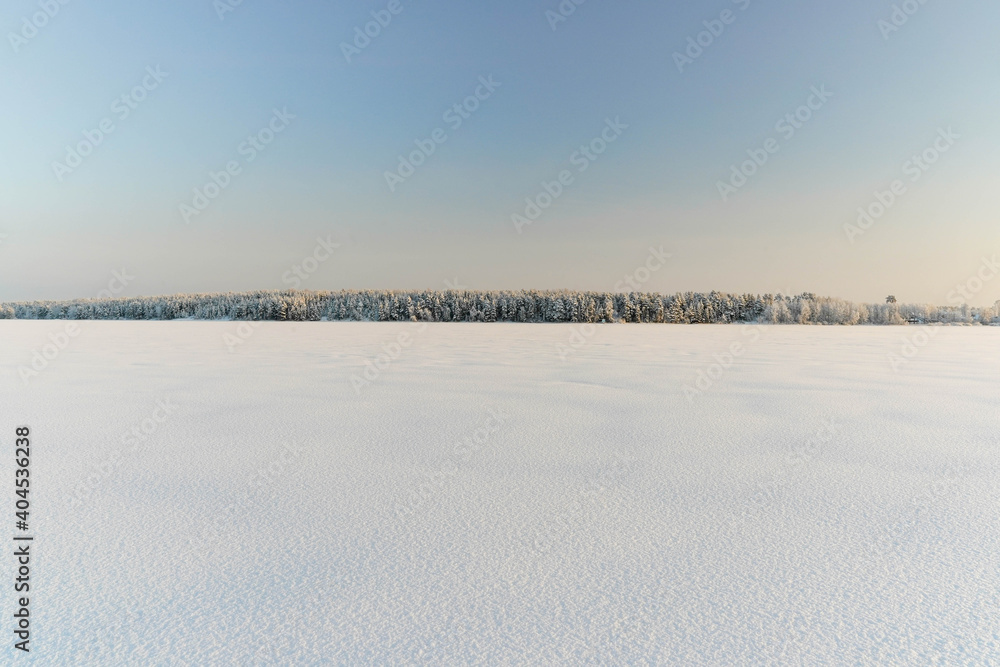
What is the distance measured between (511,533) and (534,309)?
4271 centimetres

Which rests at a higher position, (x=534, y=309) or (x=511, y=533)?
(x=511, y=533)

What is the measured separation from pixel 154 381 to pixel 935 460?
7.37m

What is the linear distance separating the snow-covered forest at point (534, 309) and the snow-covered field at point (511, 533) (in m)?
36.3

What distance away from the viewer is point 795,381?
623cm

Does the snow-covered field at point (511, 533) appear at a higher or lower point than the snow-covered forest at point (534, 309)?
higher

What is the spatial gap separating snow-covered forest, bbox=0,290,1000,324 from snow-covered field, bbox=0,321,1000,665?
36262 mm

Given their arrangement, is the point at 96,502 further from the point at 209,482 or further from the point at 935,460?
the point at 935,460

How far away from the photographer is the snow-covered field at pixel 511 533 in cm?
143

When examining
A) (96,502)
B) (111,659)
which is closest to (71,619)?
(111,659)

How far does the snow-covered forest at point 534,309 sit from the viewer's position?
3544cm

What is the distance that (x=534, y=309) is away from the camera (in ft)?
146

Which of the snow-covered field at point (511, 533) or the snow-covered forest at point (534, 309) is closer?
the snow-covered field at point (511, 533)

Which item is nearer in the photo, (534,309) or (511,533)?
(511,533)

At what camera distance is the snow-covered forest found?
35.4m
